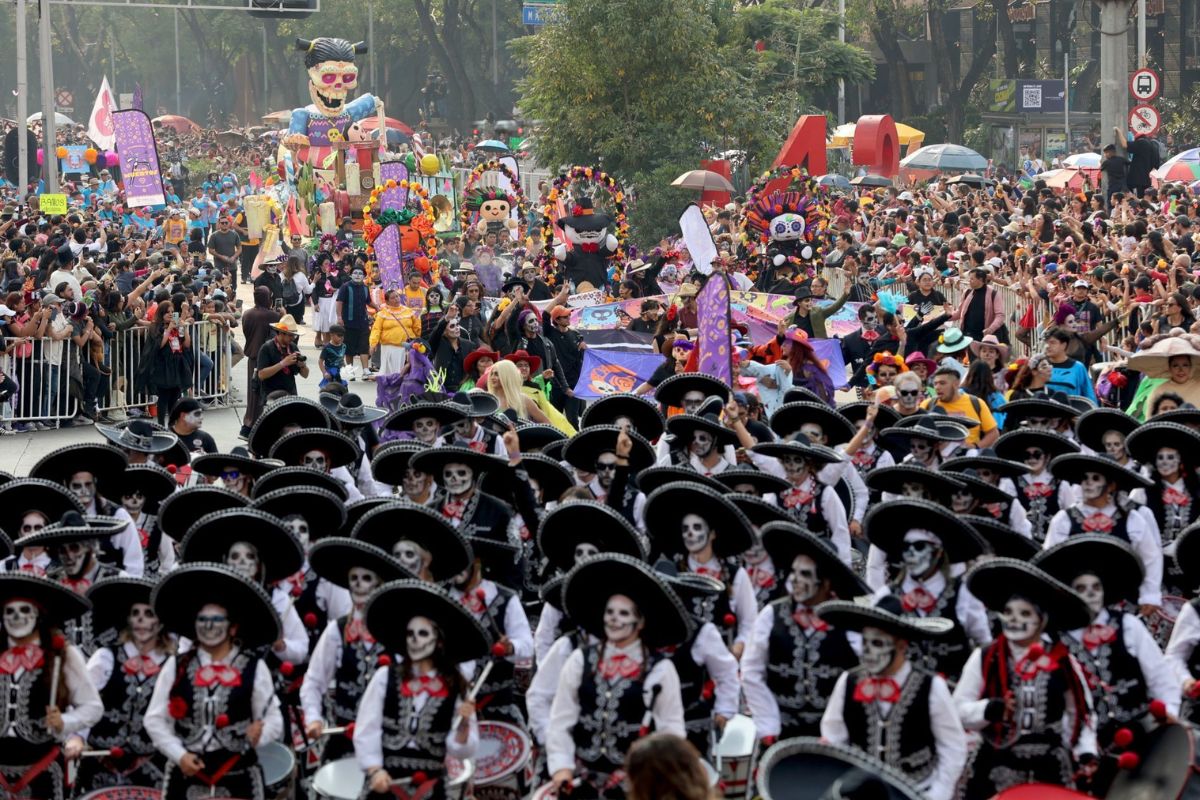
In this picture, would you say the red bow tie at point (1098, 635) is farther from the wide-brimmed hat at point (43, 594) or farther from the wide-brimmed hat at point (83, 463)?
the wide-brimmed hat at point (83, 463)

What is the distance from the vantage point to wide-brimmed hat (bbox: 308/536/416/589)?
8797 mm

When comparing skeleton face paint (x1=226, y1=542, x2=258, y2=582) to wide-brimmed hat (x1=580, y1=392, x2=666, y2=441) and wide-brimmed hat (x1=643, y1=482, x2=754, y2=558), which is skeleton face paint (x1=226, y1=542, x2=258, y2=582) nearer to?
wide-brimmed hat (x1=643, y1=482, x2=754, y2=558)

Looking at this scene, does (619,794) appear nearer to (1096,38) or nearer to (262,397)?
(262,397)

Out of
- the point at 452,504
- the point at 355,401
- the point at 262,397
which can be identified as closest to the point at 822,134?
the point at 262,397

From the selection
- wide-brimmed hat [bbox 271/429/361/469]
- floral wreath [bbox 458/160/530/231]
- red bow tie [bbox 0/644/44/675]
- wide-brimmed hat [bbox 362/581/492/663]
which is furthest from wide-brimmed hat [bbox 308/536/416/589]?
floral wreath [bbox 458/160/530/231]

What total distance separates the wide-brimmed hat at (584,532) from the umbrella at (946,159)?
2839 centimetres

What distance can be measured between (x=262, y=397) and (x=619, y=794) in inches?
407

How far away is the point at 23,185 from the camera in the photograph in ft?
121

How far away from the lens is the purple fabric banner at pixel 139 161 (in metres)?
31.6

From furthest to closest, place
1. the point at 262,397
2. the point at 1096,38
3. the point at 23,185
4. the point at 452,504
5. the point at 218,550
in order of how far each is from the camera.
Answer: the point at 1096,38 → the point at 23,185 → the point at 262,397 → the point at 452,504 → the point at 218,550

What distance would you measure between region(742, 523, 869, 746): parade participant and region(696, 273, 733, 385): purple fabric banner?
582cm

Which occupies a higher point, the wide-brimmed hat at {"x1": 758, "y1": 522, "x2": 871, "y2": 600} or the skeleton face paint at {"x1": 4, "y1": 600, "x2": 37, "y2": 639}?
the wide-brimmed hat at {"x1": 758, "y1": 522, "x2": 871, "y2": 600}

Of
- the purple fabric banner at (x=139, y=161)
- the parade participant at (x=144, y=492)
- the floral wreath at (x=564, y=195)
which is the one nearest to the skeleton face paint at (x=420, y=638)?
the parade participant at (x=144, y=492)

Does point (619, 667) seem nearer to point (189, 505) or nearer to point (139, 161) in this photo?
point (189, 505)
